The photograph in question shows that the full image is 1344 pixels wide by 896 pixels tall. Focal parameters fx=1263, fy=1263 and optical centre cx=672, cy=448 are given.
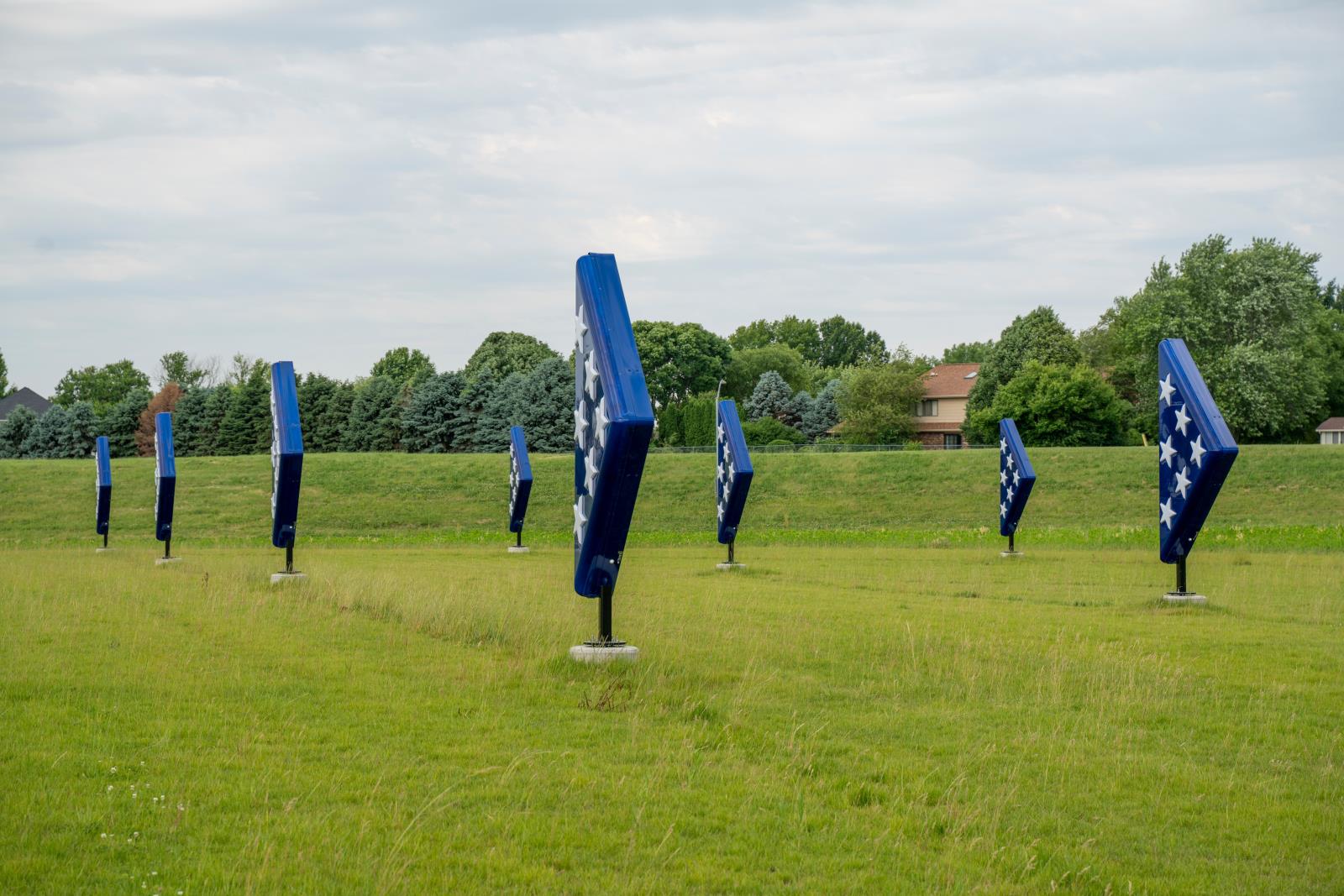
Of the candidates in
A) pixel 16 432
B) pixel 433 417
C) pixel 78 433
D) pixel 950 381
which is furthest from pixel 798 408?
pixel 16 432

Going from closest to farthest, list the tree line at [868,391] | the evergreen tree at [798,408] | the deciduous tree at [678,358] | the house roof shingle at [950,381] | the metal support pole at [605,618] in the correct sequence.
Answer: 1. the metal support pole at [605,618]
2. the tree line at [868,391]
3. the deciduous tree at [678,358]
4. the house roof shingle at [950,381]
5. the evergreen tree at [798,408]

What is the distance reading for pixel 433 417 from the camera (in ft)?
276

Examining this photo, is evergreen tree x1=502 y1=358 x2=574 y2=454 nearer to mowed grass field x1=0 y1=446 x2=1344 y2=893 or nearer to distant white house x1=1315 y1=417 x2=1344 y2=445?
distant white house x1=1315 y1=417 x2=1344 y2=445

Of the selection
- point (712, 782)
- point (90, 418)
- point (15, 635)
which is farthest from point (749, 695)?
point (90, 418)

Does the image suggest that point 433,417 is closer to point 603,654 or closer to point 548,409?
point 548,409

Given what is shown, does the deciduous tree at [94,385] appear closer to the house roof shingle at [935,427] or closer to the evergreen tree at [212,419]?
the evergreen tree at [212,419]

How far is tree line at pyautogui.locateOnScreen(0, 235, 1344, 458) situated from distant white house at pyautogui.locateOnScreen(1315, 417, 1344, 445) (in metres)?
7.44

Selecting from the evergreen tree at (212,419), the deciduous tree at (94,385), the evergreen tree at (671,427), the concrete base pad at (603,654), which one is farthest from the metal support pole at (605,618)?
the deciduous tree at (94,385)

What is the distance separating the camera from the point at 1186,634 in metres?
14.7

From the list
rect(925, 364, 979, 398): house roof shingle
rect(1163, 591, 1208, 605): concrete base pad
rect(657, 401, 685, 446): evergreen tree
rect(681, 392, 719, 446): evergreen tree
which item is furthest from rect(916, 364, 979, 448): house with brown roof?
rect(1163, 591, 1208, 605): concrete base pad

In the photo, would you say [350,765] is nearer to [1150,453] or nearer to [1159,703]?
[1159,703]

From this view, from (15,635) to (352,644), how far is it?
3.55 m

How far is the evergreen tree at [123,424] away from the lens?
8856cm

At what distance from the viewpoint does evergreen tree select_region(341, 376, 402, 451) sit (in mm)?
85312
